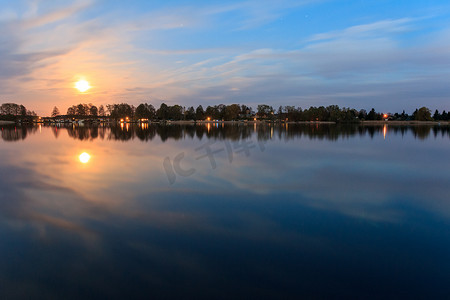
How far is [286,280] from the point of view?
22.3ft

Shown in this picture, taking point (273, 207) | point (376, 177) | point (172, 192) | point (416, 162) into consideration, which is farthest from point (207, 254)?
point (416, 162)

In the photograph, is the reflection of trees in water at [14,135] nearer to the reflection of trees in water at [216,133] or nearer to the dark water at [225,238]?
the reflection of trees in water at [216,133]

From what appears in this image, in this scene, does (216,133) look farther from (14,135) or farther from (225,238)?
(225,238)

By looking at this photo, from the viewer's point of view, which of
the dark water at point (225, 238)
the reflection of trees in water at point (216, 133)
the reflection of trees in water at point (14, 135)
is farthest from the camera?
the reflection of trees in water at point (216, 133)

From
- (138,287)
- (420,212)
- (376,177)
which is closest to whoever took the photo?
(138,287)

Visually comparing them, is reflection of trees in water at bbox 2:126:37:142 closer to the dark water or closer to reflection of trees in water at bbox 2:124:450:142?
reflection of trees in water at bbox 2:124:450:142

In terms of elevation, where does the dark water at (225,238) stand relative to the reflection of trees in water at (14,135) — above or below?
below

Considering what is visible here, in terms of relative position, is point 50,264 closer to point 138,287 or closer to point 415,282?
point 138,287

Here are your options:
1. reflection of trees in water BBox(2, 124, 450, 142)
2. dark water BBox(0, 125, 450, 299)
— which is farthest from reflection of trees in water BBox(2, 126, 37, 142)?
dark water BBox(0, 125, 450, 299)

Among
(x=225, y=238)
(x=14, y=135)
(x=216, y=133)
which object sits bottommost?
(x=225, y=238)

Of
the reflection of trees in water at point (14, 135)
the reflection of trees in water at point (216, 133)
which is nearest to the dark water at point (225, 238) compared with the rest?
the reflection of trees in water at point (216, 133)

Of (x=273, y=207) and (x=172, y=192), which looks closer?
(x=273, y=207)

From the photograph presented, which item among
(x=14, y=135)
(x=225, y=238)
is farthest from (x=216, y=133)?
(x=225, y=238)

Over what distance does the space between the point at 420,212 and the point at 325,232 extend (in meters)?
5.31
